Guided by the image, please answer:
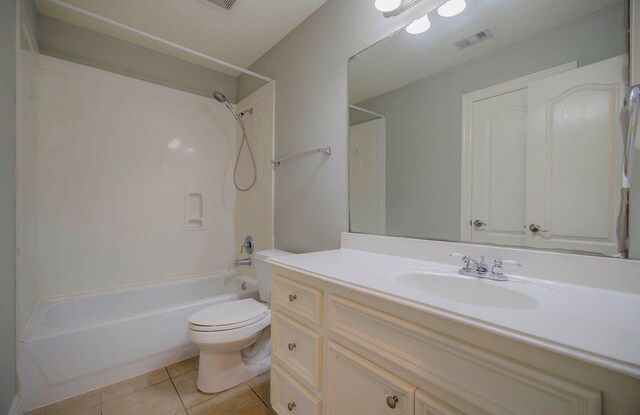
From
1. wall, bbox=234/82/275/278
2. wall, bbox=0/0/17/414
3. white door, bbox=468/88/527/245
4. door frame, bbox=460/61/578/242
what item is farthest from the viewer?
wall, bbox=234/82/275/278

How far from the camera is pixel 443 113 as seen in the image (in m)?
1.18

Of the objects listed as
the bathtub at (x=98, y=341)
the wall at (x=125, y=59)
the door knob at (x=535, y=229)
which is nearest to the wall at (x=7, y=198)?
the bathtub at (x=98, y=341)

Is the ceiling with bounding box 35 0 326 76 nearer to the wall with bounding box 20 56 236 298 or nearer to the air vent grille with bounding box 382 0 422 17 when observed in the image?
the wall with bounding box 20 56 236 298

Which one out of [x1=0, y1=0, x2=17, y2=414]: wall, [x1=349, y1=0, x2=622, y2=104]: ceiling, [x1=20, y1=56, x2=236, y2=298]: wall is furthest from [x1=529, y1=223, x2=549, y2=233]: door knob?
[x1=20, y1=56, x2=236, y2=298]: wall

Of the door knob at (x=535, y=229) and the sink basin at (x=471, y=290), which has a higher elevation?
the door knob at (x=535, y=229)

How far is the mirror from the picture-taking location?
81 centimetres

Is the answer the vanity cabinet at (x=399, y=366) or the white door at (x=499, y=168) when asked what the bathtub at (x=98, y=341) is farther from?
the white door at (x=499, y=168)

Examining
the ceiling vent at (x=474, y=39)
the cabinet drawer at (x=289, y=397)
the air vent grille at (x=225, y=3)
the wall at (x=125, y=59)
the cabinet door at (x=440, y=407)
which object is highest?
the air vent grille at (x=225, y=3)

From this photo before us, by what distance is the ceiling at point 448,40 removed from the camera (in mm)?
890

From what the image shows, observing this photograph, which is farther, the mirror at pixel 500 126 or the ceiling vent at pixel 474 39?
the ceiling vent at pixel 474 39

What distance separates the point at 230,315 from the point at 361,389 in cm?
98

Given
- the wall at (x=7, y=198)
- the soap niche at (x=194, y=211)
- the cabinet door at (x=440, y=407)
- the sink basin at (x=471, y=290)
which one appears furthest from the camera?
the soap niche at (x=194, y=211)

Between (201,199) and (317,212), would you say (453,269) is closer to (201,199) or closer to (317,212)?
(317,212)

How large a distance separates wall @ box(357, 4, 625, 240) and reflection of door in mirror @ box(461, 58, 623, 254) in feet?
0.16
